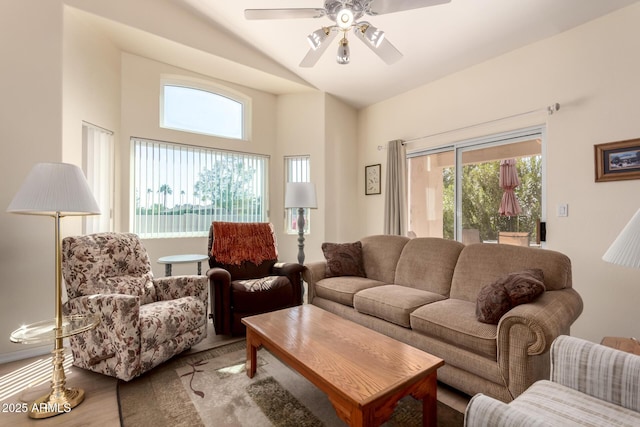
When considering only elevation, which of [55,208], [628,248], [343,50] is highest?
[343,50]

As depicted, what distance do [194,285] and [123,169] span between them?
73.9 inches

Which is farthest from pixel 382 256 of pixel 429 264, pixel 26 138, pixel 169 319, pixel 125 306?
pixel 26 138

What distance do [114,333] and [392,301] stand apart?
195cm

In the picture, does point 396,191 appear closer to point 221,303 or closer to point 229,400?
point 221,303

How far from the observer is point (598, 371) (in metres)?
1.17

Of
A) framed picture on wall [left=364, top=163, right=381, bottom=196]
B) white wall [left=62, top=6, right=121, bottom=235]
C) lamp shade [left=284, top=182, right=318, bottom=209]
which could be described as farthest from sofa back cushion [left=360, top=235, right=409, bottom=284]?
white wall [left=62, top=6, right=121, bottom=235]

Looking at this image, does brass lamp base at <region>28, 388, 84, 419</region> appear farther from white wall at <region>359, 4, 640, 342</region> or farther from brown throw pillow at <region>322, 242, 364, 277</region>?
white wall at <region>359, 4, 640, 342</region>

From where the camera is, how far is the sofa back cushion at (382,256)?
122 inches

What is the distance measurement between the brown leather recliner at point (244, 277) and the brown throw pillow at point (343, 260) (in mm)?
325

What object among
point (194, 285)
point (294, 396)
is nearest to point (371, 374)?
point (294, 396)

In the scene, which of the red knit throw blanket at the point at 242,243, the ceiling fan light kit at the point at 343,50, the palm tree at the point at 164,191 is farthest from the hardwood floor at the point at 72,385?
the ceiling fan light kit at the point at 343,50

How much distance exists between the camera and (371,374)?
4.41ft

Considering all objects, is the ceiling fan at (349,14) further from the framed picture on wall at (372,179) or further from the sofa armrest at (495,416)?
the framed picture on wall at (372,179)

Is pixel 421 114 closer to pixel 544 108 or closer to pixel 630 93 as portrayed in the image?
pixel 544 108
